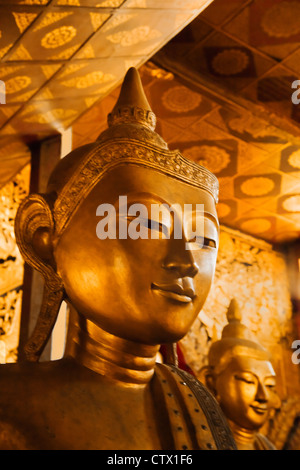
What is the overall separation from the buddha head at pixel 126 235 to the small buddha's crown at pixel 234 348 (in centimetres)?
175

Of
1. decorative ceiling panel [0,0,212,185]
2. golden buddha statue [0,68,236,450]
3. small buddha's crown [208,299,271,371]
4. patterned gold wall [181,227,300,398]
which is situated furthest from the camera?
patterned gold wall [181,227,300,398]

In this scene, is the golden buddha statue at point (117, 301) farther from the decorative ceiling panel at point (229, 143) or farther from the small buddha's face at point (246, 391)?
the decorative ceiling panel at point (229, 143)

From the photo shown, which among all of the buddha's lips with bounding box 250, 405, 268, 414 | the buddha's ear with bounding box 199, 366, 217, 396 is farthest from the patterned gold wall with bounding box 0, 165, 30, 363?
the buddha's lips with bounding box 250, 405, 268, 414

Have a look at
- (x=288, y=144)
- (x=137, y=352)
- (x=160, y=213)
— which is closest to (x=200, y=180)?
(x=160, y=213)

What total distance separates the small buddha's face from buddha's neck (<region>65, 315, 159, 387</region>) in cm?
160

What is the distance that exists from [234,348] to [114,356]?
1.88 m

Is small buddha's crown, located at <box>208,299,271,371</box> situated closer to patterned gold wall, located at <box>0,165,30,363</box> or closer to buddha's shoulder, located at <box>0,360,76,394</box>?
patterned gold wall, located at <box>0,165,30,363</box>

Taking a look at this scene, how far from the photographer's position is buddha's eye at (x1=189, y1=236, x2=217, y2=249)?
170 cm

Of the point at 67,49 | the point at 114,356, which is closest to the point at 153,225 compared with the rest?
the point at 114,356

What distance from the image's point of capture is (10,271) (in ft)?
13.1

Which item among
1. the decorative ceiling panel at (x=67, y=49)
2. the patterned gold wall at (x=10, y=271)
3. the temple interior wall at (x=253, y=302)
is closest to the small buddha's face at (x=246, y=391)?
the patterned gold wall at (x=10, y=271)

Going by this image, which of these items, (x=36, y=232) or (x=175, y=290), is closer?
(x=175, y=290)

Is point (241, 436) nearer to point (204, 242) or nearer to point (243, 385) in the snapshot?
point (243, 385)

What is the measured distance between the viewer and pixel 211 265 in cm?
174
